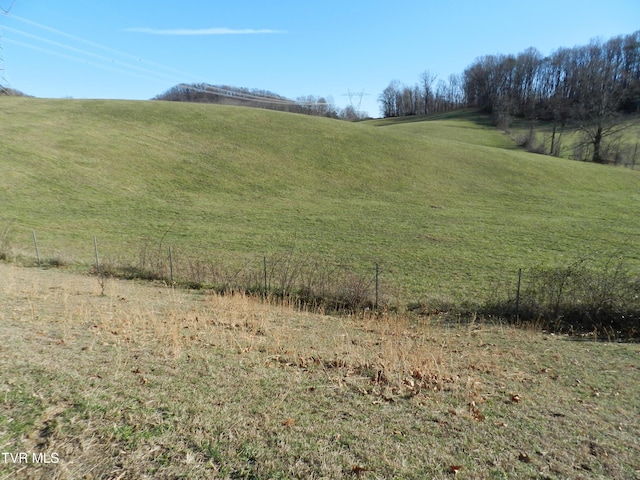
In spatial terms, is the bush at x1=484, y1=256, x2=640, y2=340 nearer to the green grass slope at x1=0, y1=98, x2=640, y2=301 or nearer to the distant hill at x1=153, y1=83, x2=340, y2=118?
the green grass slope at x1=0, y1=98, x2=640, y2=301

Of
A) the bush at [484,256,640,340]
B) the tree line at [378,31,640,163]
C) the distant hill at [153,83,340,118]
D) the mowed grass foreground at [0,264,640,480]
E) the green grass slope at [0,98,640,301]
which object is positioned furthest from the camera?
the tree line at [378,31,640,163]

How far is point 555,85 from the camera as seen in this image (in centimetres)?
11419

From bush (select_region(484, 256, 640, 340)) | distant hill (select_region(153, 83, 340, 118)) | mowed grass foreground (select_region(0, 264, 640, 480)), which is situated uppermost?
distant hill (select_region(153, 83, 340, 118))

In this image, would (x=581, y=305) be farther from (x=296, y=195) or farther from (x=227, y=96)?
(x=227, y=96)

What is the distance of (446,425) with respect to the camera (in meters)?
5.31

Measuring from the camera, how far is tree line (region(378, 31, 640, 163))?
91438 mm

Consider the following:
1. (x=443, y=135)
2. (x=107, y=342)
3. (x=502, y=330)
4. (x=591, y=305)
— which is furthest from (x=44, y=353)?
(x=443, y=135)

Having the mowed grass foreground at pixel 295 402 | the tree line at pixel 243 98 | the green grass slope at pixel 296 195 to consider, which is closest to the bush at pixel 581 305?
the mowed grass foreground at pixel 295 402

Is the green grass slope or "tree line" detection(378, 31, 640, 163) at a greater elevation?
"tree line" detection(378, 31, 640, 163)

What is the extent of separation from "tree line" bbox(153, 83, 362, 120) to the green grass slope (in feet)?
13.0

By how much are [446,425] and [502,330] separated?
23.2 feet

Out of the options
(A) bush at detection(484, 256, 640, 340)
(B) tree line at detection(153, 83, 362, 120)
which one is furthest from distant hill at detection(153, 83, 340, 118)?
(A) bush at detection(484, 256, 640, 340)

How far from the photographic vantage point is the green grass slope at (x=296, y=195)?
2091 centimetres

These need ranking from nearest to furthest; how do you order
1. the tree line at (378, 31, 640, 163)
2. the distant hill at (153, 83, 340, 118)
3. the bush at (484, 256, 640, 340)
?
1. the bush at (484, 256, 640, 340)
2. the distant hill at (153, 83, 340, 118)
3. the tree line at (378, 31, 640, 163)
